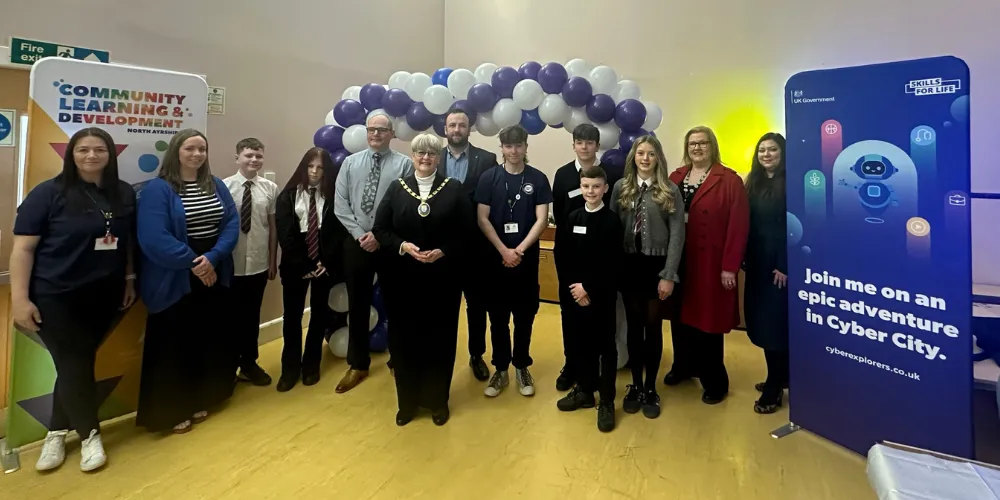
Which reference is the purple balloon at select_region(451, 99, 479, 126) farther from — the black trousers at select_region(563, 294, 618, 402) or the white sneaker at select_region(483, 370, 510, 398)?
the white sneaker at select_region(483, 370, 510, 398)

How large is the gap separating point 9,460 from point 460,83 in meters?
3.02

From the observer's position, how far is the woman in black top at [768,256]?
272cm

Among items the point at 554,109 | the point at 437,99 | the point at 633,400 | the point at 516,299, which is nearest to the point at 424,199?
the point at 516,299

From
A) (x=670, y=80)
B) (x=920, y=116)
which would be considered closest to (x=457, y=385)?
(x=920, y=116)

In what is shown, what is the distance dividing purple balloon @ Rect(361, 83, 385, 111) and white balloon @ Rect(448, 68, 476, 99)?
46cm

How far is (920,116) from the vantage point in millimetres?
2008

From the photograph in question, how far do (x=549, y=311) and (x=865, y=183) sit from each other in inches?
120

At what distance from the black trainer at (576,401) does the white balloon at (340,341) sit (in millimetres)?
1496

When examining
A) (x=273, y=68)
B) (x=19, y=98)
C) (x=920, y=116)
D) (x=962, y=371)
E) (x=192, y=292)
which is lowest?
(x=962, y=371)

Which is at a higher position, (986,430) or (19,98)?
(19,98)

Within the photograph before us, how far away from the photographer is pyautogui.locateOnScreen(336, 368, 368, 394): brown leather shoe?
3.09 metres

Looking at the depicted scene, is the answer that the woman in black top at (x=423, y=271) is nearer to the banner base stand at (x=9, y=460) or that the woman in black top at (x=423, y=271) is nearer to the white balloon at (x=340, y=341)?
the white balloon at (x=340, y=341)

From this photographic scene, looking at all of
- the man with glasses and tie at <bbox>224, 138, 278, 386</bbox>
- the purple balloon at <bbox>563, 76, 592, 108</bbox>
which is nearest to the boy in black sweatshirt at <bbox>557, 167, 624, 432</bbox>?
the purple balloon at <bbox>563, 76, 592, 108</bbox>

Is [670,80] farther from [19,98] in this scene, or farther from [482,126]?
[19,98]
